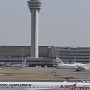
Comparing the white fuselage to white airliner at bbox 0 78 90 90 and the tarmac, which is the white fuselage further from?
the tarmac

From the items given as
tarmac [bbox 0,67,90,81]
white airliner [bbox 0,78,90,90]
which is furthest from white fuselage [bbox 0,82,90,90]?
tarmac [bbox 0,67,90,81]

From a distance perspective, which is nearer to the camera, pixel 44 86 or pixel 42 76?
pixel 44 86

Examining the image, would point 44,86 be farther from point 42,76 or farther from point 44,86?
point 42,76

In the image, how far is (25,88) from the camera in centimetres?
3872

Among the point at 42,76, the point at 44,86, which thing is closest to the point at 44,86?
the point at 44,86

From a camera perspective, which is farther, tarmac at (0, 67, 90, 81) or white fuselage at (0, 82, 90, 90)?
tarmac at (0, 67, 90, 81)

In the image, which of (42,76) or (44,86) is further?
(42,76)

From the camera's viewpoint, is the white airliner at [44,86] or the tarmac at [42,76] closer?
the white airliner at [44,86]

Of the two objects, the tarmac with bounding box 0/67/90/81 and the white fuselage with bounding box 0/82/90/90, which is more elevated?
the tarmac with bounding box 0/67/90/81

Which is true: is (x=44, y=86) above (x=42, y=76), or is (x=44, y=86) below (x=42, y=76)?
below

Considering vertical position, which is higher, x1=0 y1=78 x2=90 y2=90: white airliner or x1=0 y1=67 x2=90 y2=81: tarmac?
x1=0 y1=67 x2=90 y2=81: tarmac

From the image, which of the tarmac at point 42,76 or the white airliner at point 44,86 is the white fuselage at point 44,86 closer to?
the white airliner at point 44,86

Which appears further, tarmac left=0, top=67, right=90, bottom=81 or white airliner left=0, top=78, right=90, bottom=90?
tarmac left=0, top=67, right=90, bottom=81

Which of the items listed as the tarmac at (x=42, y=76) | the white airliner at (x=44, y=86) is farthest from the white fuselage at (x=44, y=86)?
the tarmac at (x=42, y=76)
